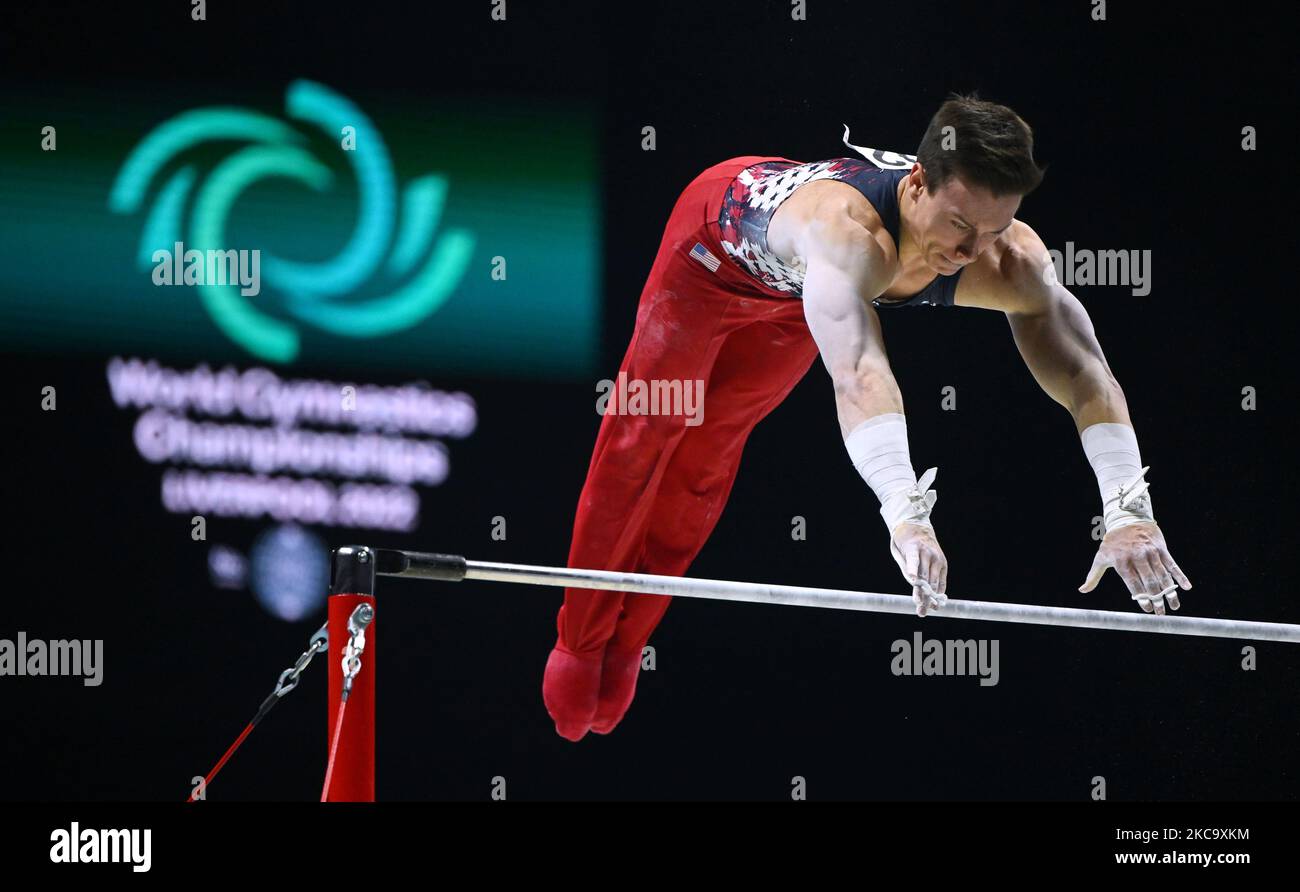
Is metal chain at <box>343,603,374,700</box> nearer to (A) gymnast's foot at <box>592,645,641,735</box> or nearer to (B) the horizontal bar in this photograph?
(B) the horizontal bar

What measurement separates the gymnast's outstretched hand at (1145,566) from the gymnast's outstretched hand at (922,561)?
41cm

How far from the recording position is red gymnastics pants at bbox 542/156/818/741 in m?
3.61

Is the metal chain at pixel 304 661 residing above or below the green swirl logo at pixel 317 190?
below

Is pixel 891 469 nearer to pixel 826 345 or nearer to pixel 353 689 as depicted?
pixel 826 345

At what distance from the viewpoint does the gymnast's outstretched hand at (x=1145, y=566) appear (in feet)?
10.1

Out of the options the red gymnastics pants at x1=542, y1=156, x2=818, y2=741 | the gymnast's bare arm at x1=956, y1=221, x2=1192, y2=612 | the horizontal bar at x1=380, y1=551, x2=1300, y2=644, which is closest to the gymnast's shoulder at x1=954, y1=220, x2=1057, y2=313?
the gymnast's bare arm at x1=956, y1=221, x2=1192, y2=612

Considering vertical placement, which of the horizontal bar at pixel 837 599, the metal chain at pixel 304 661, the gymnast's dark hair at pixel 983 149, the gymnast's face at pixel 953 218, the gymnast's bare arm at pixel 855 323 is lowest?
the metal chain at pixel 304 661

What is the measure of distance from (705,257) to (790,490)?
1.22 metres

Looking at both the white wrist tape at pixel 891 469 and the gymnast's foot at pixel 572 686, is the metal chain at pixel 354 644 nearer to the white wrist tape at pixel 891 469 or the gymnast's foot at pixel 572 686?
the white wrist tape at pixel 891 469

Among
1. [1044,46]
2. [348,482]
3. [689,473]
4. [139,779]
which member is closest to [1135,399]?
[1044,46]

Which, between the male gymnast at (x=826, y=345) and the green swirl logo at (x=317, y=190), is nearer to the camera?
the male gymnast at (x=826, y=345)

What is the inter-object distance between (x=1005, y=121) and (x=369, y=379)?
188cm

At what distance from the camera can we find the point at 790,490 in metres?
4.64

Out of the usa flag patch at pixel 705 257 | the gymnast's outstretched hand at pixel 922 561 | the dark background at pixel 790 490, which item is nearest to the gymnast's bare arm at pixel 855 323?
the gymnast's outstretched hand at pixel 922 561
